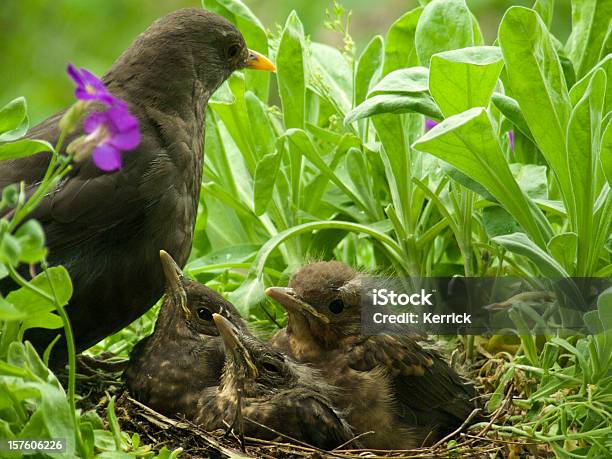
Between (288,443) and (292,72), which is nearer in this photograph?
(288,443)

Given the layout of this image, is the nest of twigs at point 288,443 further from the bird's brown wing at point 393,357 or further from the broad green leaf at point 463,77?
the broad green leaf at point 463,77

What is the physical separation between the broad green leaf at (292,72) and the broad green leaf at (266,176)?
0.88ft

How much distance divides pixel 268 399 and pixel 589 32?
146cm

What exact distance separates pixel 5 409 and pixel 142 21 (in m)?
4.77

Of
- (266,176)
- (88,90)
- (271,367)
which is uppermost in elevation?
(88,90)

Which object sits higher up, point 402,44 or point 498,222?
point 402,44

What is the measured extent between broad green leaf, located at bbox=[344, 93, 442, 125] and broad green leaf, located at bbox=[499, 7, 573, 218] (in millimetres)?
229

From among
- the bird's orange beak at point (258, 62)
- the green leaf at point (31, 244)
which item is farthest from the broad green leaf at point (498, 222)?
the green leaf at point (31, 244)

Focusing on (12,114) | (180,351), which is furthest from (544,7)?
(12,114)

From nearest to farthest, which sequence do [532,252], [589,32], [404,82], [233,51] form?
[532,252]
[404,82]
[589,32]
[233,51]

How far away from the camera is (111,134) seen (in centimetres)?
174

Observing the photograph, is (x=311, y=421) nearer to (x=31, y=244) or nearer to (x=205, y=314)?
(x=205, y=314)

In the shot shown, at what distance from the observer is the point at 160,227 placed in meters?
2.86

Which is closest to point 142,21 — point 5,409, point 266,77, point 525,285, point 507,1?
point 507,1
